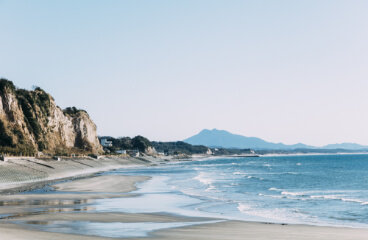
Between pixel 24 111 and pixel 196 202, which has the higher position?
pixel 24 111

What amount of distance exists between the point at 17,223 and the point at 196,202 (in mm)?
18581

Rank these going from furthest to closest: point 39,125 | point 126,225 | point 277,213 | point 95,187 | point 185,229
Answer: point 39,125, point 95,187, point 277,213, point 126,225, point 185,229

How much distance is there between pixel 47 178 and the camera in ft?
221

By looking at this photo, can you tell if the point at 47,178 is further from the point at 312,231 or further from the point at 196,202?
the point at 312,231

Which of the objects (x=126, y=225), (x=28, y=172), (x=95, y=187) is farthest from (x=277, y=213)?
(x=28, y=172)

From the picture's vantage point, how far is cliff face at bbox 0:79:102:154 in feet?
312

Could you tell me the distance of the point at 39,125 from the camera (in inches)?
4520

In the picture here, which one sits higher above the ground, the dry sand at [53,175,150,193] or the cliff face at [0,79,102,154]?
the cliff face at [0,79,102,154]

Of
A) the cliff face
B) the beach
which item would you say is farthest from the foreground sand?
the cliff face

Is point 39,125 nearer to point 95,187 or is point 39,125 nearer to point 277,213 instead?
point 95,187

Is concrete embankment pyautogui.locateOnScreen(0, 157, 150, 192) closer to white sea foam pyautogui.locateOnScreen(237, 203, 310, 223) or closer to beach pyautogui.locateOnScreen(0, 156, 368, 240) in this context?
beach pyautogui.locateOnScreen(0, 156, 368, 240)

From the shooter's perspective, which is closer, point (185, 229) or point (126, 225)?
point (185, 229)

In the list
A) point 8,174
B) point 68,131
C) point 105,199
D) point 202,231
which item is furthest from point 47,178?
point 68,131

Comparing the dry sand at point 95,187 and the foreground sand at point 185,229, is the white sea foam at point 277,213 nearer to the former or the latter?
the foreground sand at point 185,229
